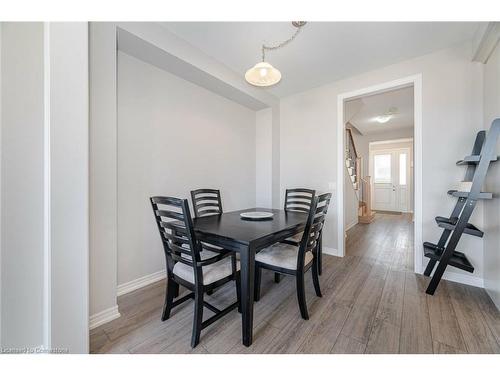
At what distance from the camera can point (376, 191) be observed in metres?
7.30

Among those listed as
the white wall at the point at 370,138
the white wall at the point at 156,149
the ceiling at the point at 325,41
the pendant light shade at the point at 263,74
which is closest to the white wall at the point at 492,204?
the ceiling at the point at 325,41

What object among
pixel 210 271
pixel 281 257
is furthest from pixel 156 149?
pixel 281 257

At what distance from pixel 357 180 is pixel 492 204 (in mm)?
3201

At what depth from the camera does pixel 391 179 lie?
704cm

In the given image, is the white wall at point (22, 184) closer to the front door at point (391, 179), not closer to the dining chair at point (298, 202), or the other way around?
the dining chair at point (298, 202)

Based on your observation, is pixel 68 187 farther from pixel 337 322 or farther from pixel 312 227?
pixel 337 322

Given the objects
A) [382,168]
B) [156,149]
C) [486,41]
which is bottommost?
[156,149]

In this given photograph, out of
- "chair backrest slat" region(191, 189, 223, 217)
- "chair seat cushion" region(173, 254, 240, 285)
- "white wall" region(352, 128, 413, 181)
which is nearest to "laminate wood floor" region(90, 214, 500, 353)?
"chair seat cushion" region(173, 254, 240, 285)

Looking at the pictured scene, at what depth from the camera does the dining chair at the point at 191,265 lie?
1292 mm

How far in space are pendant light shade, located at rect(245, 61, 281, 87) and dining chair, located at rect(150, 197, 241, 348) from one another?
127 centimetres

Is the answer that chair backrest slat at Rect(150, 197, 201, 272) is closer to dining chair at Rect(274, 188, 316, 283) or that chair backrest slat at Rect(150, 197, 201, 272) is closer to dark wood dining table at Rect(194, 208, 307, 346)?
dark wood dining table at Rect(194, 208, 307, 346)
